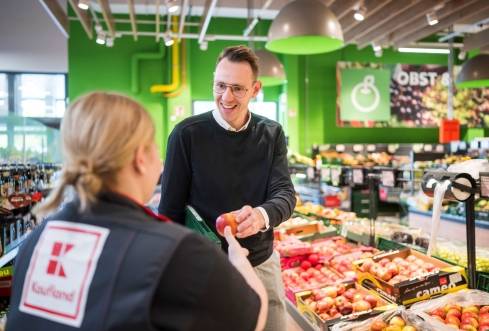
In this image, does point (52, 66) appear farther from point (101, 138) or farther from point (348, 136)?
point (101, 138)

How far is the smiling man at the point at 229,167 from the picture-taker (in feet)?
6.42

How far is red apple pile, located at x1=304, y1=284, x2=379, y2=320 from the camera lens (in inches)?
99.7

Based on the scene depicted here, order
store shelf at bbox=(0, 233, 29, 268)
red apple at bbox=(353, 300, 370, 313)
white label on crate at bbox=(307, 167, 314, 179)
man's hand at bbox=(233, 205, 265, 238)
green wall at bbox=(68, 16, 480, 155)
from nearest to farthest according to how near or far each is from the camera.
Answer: man's hand at bbox=(233, 205, 265, 238)
store shelf at bbox=(0, 233, 29, 268)
red apple at bbox=(353, 300, 370, 313)
white label on crate at bbox=(307, 167, 314, 179)
green wall at bbox=(68, 16, 480, 155)

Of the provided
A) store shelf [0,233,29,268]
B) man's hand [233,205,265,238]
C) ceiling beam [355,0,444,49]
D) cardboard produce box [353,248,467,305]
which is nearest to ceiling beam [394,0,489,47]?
ceiling beam [355,0,444,49]

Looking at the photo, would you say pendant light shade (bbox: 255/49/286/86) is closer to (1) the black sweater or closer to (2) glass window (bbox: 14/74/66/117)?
(1) the black sweater

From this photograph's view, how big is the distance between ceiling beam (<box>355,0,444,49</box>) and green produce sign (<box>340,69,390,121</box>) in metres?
2.08

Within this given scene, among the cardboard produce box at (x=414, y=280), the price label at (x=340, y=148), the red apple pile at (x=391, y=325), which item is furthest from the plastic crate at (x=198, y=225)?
the price label at (x=340, y=148)

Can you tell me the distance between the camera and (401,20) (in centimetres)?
735

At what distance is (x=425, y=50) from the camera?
11211 millimetres

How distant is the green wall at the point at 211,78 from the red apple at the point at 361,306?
25.6ft

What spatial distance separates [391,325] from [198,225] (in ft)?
3.98

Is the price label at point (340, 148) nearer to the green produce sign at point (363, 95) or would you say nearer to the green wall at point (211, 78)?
the green wall at point (211, 78)

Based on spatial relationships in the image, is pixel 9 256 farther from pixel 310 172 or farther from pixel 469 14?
pixel 469 14

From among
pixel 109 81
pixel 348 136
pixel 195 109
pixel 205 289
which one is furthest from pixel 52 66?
pixel 205 289
